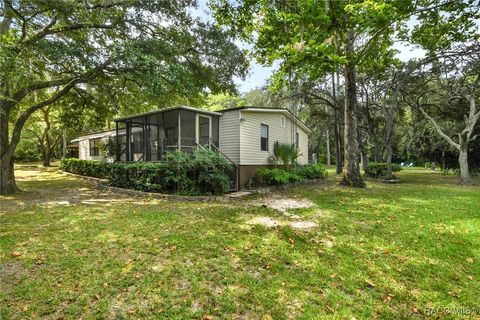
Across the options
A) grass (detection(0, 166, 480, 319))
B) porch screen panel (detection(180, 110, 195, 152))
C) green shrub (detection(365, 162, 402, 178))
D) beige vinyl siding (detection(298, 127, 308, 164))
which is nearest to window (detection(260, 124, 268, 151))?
porch screen panel (detection(180, 110, 195, 152))

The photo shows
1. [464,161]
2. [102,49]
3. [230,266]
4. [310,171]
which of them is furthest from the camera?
[310,171]

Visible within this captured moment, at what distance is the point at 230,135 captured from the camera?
1220 centimetres

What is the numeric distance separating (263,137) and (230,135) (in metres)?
2.08

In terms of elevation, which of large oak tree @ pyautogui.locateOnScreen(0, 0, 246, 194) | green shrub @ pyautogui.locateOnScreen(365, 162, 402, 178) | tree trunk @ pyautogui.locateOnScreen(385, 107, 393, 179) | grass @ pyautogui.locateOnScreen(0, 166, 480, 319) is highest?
large oak tree @ pyautogui.locateOnScreen(0, 0, 246, 194)

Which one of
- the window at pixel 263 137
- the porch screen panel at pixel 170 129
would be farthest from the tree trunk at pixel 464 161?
the porch screen panel at pixel 170 129

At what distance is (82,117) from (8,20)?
7299mm

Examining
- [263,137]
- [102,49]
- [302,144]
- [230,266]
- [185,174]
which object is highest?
[102,49]

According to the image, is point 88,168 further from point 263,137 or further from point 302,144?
point 302,144

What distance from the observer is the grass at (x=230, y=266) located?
282cm

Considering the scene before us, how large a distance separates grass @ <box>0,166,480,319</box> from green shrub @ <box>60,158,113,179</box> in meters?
8.60

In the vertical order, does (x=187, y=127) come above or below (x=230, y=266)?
above

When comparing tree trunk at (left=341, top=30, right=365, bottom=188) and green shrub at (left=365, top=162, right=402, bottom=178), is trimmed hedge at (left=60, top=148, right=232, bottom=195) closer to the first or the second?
tree trunk at (left=341, top=30, right=365, bottom=188)

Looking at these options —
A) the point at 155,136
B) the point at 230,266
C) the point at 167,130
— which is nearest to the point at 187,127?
the point at 167,130

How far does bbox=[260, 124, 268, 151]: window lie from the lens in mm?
13242
